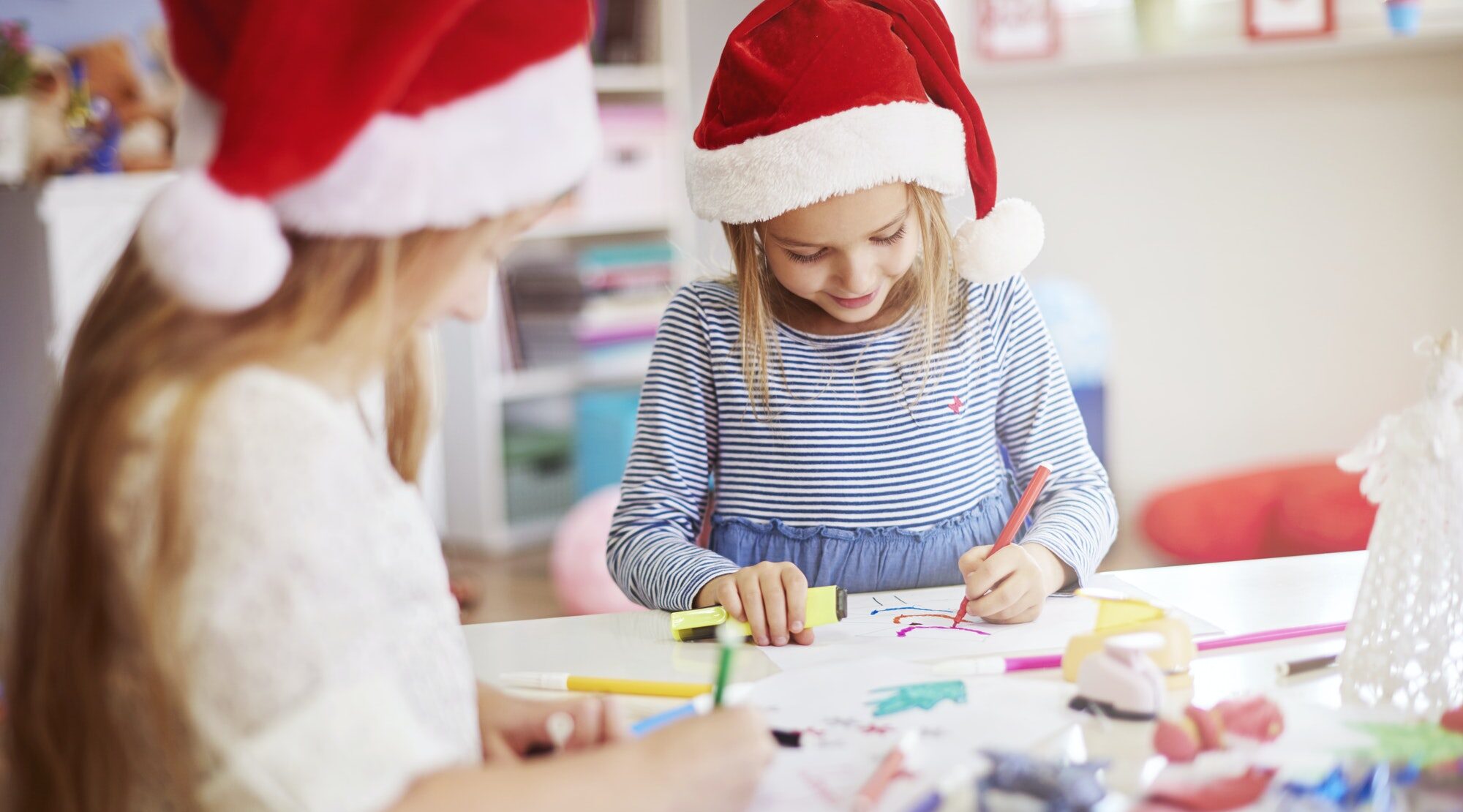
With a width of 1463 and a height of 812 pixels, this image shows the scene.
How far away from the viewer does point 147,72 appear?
248 centimetres

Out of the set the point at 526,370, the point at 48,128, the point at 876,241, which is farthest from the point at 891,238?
the point at 526,370

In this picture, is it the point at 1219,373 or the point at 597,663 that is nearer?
the point at 597,663

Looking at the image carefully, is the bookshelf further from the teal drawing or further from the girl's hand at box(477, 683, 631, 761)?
the teal drawing

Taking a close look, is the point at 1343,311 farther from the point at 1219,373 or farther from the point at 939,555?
the point at 939,555

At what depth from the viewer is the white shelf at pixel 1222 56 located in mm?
2184

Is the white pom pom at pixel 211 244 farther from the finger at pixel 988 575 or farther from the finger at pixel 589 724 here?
the finger at pixel 988 575

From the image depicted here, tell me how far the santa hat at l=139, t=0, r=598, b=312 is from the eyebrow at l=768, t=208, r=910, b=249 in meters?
0.42

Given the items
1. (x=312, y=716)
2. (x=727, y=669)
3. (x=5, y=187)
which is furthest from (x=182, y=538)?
(x=5, y=187)

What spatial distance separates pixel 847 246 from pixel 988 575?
0.29m

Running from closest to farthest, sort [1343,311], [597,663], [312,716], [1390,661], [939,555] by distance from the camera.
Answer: [312,716] → [1390,661] → [597,663] → [939,555] → [1343,311]

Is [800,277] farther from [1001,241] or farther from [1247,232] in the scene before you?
[1247,232]

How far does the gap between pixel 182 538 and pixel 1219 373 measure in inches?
90.8

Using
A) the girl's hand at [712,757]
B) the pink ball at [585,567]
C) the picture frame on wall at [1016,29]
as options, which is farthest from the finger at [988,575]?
the picture frame on wall at [1016,29]

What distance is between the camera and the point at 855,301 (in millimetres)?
1082
